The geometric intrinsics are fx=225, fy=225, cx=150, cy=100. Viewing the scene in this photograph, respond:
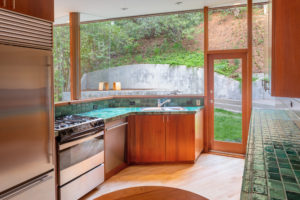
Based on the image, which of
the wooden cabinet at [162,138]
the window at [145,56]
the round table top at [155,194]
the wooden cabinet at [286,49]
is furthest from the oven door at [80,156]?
the wooden cabinet at [286,49]

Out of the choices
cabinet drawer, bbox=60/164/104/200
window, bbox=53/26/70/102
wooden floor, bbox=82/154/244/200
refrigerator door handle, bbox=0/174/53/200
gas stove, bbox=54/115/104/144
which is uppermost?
window, bbox=53/26/70/102

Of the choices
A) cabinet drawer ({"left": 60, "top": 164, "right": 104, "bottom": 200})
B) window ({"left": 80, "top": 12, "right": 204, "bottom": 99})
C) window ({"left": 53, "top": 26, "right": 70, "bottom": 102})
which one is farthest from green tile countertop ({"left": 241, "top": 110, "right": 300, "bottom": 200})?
window ({"left": 53, "top": 26, "right": 70, "bottom": 102})

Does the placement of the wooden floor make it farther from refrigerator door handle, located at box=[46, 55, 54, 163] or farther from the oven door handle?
refrigerator door handle, located at box=[46, 55, 54, 163]

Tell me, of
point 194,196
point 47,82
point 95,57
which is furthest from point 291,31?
point 95,57

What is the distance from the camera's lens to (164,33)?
226 inches

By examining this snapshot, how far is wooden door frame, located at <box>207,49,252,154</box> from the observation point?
4004 mm

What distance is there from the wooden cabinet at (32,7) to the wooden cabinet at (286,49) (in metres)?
1.85

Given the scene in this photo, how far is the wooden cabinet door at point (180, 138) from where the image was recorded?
140 inches

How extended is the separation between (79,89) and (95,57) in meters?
0.70

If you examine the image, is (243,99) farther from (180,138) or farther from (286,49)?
(286,49)

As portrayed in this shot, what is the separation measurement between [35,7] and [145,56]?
4009mm

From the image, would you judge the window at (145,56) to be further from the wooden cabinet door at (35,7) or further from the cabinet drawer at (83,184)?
the wooden cabinet door at (35,7)

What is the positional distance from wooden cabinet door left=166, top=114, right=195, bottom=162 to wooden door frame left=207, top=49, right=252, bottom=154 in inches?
33.2

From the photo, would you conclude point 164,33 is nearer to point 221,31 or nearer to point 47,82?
point 221,31
